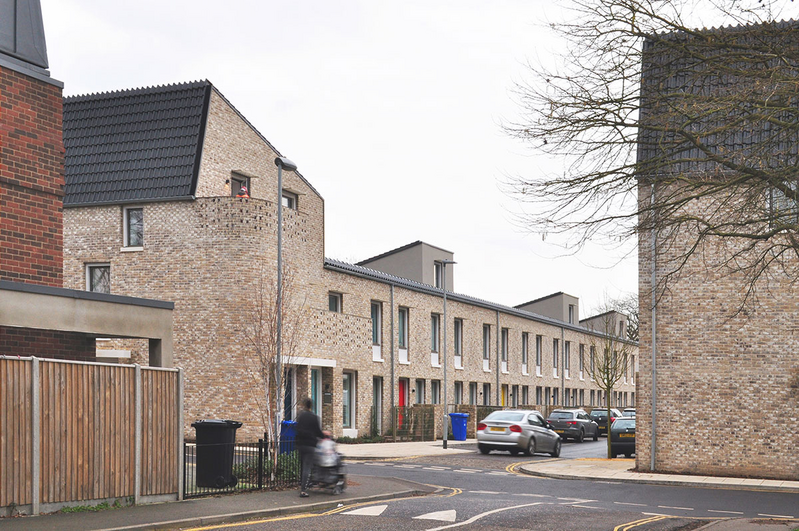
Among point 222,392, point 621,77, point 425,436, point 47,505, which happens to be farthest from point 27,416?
point 425,436

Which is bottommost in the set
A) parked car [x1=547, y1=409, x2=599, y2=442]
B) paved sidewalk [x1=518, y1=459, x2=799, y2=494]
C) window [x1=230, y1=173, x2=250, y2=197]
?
parked car [x1=547, y1=409, x2=599, y2=442]

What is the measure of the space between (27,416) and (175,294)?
65.2 ft

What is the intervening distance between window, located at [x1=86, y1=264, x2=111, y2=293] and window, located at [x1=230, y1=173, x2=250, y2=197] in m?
5.39

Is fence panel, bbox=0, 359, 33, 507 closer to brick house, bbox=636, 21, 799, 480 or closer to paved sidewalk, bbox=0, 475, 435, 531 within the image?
paved sidewalk, bbox=0, 475, 435, 531

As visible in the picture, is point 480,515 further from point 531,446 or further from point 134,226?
point 134,226

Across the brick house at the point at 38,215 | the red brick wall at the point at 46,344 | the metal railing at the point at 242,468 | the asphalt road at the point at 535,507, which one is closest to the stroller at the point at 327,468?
the asphalt road at the point at 535,507

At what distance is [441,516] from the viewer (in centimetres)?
1365

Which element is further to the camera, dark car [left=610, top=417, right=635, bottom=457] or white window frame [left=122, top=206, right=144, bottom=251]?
white window frame [left=122, top=206, right=144, bottom=251]

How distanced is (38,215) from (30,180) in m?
0.59

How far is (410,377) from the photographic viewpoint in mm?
41938

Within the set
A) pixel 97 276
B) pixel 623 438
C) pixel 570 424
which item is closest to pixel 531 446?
pixel 623 438

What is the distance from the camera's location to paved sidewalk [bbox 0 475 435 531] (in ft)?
38.0

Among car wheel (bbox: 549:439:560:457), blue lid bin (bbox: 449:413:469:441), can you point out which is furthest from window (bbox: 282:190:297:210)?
car wheel (bbox: 549:439:560:457)

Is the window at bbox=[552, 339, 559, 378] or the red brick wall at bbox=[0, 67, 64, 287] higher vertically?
the red brick wall at bbox=[0, 67, 64, 287]
